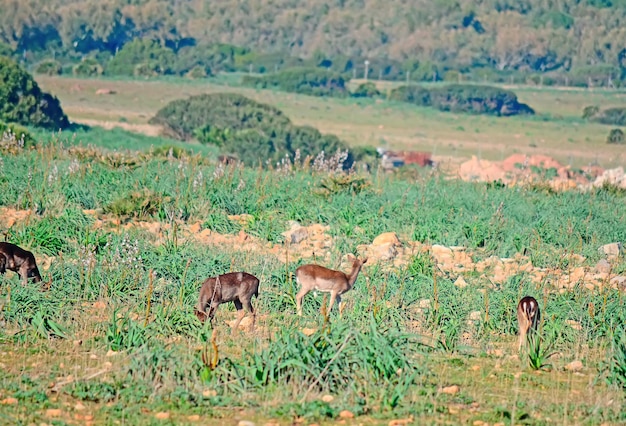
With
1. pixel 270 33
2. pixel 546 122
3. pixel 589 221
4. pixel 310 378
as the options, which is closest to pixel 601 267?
pixel 589 221

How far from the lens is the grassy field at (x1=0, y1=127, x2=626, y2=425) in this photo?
6793mm

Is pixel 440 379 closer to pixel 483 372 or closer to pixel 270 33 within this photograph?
pixel 483 372

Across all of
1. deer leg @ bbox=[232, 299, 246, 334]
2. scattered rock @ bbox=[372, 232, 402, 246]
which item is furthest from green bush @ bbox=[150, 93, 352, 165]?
deer leg @ bbox=[232, 299, 246, 334]

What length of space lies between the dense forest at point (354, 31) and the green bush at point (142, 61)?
304 inches

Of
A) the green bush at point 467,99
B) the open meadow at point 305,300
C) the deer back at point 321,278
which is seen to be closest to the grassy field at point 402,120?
the green bush at point 467,99

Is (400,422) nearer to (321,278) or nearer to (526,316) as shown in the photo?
(526,316)

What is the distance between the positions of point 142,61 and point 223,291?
73.8 metres

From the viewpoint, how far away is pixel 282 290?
9.28m

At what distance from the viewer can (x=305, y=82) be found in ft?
236

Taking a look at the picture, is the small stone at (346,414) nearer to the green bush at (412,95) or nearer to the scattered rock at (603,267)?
the scattered rock at (603,267)

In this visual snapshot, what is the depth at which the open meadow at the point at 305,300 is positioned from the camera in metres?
6.82

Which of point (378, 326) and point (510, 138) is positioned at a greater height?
point (378, 326)

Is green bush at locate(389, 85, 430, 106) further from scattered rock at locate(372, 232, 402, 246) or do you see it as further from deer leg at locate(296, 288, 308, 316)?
deer leg at locate(296, 288, 308, 316)

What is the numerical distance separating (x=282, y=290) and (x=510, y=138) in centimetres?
4236
